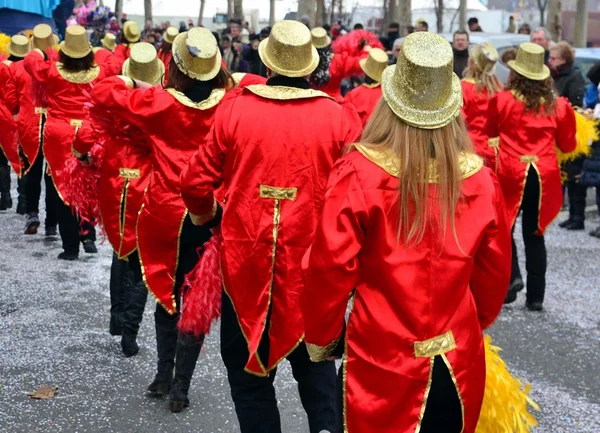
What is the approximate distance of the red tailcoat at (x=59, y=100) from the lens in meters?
7.43

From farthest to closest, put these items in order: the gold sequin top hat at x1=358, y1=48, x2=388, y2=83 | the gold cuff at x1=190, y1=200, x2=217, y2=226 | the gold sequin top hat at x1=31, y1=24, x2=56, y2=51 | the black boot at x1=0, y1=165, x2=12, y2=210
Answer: the black boot at x1=0, y1=165, x2=12, y2=210
the gold sequin top hat at x1=31, y1=24, x2=56, y2=51
the gold sequin top hat at x1=358, y1=48, x2=388, y2=83
the gold cuff at x1=190, y1=200, x2=217, y2=226

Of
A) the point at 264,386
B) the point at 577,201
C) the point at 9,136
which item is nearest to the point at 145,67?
the point at 264,386

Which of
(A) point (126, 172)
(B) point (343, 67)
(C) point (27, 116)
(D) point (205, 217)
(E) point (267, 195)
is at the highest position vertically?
(E) point (267, 195)

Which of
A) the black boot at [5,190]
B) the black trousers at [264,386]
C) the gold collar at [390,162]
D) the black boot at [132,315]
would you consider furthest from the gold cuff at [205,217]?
the black boot at [5,190]

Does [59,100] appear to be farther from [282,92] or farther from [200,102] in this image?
[282,92]

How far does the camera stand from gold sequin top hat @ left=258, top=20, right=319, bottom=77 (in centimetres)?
380

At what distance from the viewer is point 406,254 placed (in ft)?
9.28

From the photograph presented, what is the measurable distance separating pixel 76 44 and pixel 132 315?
2.40 metres

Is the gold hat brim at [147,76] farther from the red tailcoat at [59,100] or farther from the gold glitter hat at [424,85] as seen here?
the gold glitter hat at [424,85]

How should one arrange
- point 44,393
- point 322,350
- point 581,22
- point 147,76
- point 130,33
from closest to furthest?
1. point 322,350
2. point 44,393
3. point 147,76
4. point 130,33
5. point 581,22

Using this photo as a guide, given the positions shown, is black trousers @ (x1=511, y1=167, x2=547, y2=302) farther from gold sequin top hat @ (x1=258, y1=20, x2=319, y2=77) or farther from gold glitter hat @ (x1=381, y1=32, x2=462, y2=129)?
gold glitter hat @ (x1=381, y1=32, x2=462, y2=129)

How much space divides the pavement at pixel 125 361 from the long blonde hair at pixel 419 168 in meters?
2.18

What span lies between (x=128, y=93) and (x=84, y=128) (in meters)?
0.90

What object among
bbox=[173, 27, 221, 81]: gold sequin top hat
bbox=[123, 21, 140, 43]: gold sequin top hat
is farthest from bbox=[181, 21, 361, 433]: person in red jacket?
bbox=[123, 21, 140, 43]: gold sequin top hat
